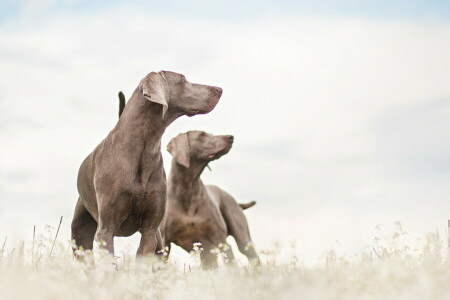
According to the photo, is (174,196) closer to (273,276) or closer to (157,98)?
(157,98)

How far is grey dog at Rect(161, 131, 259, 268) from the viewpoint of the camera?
419 inches

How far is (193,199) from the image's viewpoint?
1082 cm

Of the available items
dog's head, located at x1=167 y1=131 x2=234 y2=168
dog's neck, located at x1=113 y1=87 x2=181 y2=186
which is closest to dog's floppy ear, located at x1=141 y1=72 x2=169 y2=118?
dog's neck, located at x1=113 y1=87 x2=181 y2=186

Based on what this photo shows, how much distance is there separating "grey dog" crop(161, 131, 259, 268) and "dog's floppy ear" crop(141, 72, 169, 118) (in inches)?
145

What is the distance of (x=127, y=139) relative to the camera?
6754mm

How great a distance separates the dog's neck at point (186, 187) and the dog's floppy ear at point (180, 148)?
0.23m

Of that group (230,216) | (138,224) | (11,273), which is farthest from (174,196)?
(11,273)

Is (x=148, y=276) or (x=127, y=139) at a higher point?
(x=127, y=139)

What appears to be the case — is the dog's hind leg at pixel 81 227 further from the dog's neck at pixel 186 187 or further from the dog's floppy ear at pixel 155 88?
the dog's neck at pixel 186 187

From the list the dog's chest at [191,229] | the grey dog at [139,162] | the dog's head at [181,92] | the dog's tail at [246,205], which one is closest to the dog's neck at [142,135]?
the grey dog at [139,162]

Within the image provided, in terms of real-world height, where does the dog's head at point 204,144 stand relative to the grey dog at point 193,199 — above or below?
above

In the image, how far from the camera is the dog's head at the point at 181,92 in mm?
6664

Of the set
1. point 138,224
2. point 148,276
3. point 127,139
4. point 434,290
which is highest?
point 127,139

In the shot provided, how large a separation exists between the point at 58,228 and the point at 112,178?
77cm
